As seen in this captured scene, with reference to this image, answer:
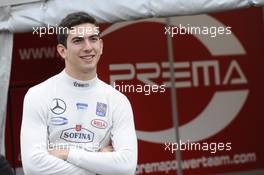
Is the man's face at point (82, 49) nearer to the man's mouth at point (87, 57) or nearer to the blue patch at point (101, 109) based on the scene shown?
the man's mouth at point (87, 57)

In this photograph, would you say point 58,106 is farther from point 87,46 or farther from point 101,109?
point 87,46

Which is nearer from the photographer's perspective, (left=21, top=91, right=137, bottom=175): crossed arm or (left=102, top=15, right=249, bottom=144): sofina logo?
(left=21, top=91, right=137, bottom=175): crossed arm

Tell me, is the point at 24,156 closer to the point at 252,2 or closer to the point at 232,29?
the point at 252,2

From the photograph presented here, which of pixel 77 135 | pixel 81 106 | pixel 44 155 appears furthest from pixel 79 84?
pixel 44 155

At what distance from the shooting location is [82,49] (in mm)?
2615

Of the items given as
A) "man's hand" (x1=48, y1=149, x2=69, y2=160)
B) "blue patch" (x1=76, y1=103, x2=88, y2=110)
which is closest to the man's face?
"blue patch" (x1=76, y1=103, x2=88, y2=110)

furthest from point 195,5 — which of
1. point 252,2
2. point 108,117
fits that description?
point 108,117

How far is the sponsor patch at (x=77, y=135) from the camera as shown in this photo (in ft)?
8.58

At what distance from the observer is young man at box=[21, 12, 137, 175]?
8.60 feet

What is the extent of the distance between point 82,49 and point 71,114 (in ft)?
0.93

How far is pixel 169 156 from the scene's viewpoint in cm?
671

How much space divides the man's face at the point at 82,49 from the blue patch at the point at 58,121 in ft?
0.70

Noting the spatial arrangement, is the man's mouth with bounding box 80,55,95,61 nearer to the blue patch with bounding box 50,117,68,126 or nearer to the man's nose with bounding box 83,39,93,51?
the man's nose with bounding box 83,39,93,51

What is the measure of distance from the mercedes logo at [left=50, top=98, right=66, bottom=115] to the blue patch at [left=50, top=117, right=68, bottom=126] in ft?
0.09
